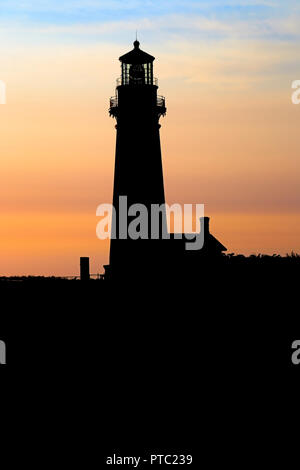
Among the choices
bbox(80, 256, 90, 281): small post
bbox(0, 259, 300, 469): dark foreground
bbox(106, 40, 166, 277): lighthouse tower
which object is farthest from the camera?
bbox(80, 256, 90, 281): small post

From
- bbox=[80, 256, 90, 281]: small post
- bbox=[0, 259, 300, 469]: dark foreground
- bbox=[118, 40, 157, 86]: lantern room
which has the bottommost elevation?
bbox=[0, 259, 300, 469]: dark foreground

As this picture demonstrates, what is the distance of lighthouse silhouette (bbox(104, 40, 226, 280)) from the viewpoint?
4309 centimetres

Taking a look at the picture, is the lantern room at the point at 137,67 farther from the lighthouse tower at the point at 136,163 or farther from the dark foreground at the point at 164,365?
the dark foreground at the point at 164,365

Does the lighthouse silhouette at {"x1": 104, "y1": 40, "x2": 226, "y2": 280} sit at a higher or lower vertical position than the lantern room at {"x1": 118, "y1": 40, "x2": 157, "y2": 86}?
lower

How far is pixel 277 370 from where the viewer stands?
3123cm

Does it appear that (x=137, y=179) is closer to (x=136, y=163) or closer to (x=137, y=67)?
(x=136, y=163)

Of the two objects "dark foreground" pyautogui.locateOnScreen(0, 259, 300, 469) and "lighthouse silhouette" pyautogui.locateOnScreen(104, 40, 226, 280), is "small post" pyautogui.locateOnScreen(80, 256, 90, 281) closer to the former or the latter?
"dark foreground" pyautogui.locateOnScreen(0, 259, 300, 469)

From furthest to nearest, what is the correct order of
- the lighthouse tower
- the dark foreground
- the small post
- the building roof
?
1. the small post
2. the building roof
3. the lighthouse tower
4. the dark foreground

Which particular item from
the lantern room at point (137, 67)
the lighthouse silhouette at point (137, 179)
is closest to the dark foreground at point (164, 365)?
the lighthouse silhouette at point (137, 179)

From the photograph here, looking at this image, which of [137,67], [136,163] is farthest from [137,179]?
[137,67]

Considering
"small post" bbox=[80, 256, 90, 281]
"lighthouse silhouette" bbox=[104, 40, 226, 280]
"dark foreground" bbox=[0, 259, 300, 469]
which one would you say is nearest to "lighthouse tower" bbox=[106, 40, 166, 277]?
"lighthouse silhouette" bbox=[104, 40, 226, 280]

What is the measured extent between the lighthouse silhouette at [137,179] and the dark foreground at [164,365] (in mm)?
1802

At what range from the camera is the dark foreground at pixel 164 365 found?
1032 inches

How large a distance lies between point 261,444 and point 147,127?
2084 cm
